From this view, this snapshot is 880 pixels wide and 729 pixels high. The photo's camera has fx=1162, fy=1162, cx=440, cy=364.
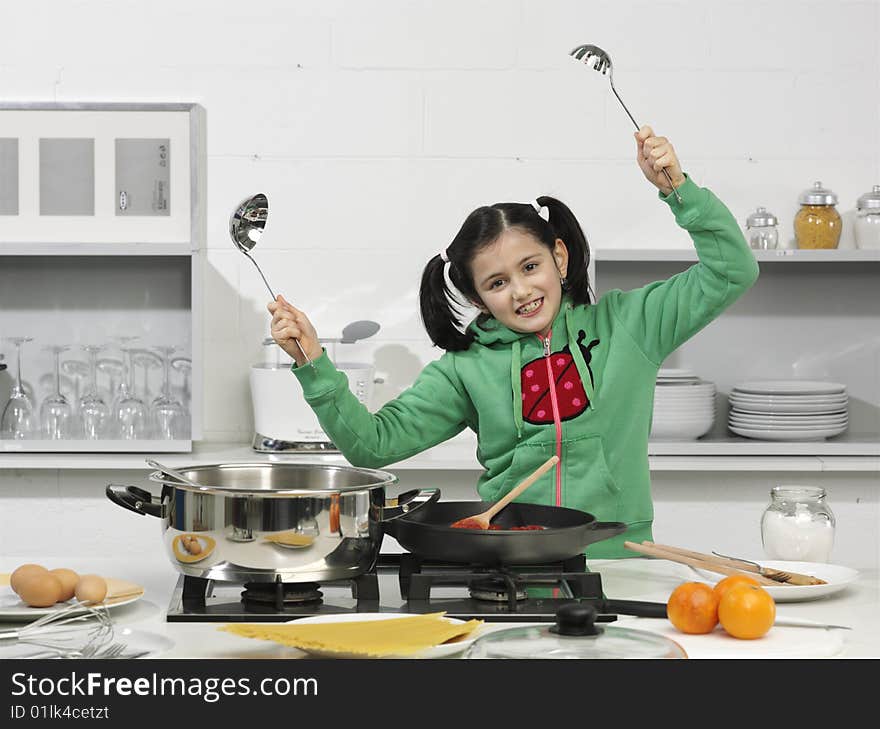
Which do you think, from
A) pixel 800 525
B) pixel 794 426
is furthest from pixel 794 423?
pixel 800 525

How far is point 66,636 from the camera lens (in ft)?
3.84

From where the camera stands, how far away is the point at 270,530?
4.01 feet

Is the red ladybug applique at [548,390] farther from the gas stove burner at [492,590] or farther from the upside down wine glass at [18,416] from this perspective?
the upside down wine glass at [18,416]

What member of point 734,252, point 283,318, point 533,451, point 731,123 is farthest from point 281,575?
point 731,123

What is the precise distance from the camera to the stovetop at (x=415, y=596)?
1236mm

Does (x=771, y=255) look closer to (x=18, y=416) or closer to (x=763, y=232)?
(x=763, y=232)

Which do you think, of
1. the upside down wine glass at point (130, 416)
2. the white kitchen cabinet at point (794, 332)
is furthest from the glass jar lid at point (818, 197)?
the upside down wine glass at point (130, 416)

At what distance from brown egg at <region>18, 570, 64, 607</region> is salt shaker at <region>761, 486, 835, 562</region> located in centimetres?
93

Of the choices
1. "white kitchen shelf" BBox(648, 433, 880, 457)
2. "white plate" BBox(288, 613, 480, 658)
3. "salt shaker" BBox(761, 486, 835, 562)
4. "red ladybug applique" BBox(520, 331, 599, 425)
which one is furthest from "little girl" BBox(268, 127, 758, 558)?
"white kitchen shelf" BBox(648, 433, 880, 457)

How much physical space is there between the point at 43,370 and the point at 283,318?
1923mm

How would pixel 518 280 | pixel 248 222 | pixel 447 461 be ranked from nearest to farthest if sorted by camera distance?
pixel 248 222, pixel 518 280, pixel 447 461

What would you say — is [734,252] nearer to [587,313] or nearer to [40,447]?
[587,313]

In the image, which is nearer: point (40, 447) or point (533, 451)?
point (533, 451)

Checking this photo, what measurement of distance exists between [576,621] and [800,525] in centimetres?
61
